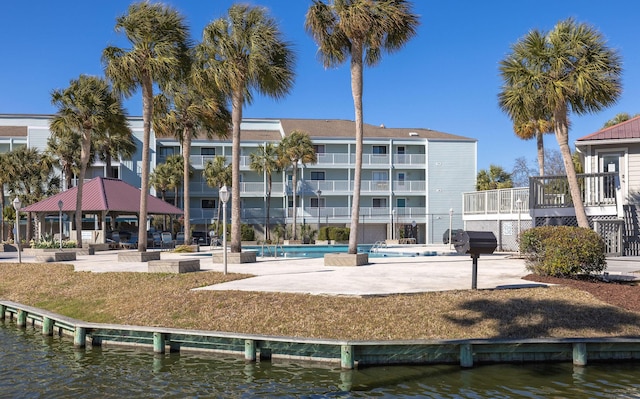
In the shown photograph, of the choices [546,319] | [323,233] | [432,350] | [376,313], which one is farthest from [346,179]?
[432,350]

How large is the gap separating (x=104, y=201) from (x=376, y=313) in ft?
91.3

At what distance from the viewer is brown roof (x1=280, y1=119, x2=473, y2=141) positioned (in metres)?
53.8

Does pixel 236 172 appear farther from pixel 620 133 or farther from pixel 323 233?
pixel 323 233

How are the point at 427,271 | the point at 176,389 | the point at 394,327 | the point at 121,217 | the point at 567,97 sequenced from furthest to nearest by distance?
the point at 121,217, the point at 567,97, the point at 427,271, the point at 394,327, the point at 176,389

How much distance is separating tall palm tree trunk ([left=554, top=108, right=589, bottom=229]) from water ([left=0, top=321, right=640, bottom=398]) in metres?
11.1

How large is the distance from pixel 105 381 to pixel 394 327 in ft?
17.7

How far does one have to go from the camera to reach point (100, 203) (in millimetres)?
35406

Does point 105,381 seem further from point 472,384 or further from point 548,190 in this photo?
point 548,190

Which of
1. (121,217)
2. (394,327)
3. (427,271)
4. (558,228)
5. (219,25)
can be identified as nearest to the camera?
(394,327)

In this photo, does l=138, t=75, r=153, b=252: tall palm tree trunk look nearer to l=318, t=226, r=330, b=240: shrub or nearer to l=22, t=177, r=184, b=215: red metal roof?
l=22, t=177, r=184, b=215: red metal roof

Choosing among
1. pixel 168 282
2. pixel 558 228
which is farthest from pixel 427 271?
pixel 168 282

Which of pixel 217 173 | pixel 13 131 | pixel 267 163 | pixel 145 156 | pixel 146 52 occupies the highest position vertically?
pixel 13 131

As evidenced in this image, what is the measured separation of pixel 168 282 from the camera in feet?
53.2

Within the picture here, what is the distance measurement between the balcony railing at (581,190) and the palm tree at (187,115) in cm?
1585
